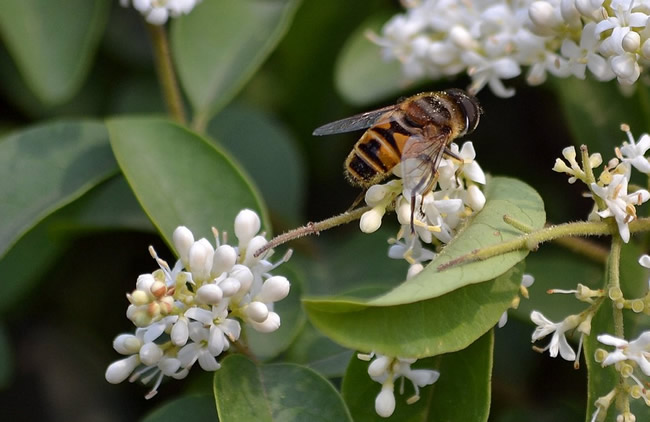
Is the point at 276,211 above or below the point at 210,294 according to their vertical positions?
below

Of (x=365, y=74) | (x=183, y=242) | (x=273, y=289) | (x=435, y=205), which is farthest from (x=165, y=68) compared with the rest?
(x=435, y=205)

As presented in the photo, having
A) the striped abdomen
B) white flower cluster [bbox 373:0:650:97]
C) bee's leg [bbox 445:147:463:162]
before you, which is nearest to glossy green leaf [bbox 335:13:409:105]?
white flower cluster [bbox 373:0:650:97]

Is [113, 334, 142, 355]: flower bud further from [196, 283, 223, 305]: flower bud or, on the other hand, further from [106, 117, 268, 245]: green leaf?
[106, 117, 268, 245]: green leaf

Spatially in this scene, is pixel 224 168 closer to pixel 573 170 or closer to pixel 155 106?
pixel 573 170

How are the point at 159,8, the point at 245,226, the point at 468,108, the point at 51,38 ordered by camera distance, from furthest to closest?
the point at 51,38 → the point at 159,8 → the point at 468,108 → the point at 245,226

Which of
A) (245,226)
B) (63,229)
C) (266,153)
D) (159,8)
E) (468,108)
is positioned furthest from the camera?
(266,153)

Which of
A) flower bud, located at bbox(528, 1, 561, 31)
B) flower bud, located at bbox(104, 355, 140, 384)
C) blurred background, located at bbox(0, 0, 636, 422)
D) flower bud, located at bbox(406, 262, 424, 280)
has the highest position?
flower bud, located at bbox(528, 1, 561, 31)

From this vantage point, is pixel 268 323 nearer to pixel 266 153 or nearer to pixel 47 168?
pixel 47 168
